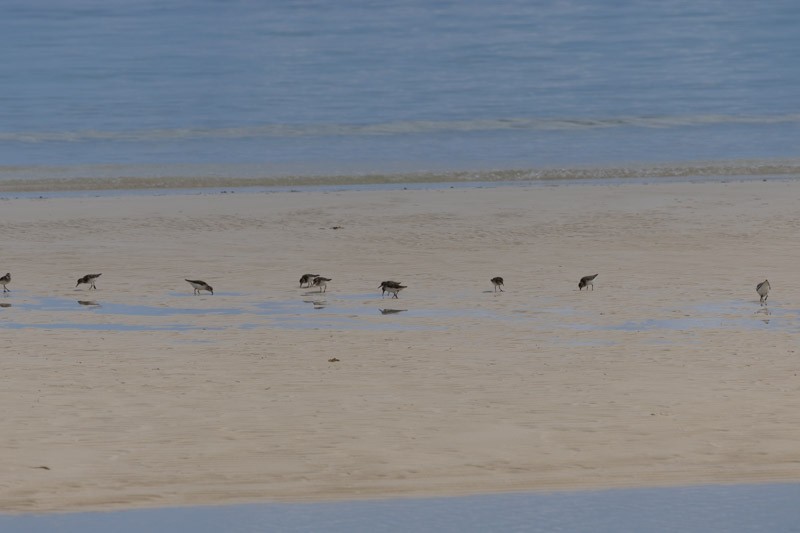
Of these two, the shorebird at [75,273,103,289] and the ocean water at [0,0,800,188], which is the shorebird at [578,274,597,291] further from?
the ocean water at [0,0,800,188]

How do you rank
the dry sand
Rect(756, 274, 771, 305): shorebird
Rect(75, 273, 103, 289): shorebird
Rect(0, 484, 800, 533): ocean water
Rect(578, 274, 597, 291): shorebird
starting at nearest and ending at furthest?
Rect(0, 484, 800, 533): ocean water → the dry sand → Rect(756, 274, 771, 305): shorebird → Rect(578, 274, 597, 291): shorebird → Rect(75, 273, 103, 289): shorebird

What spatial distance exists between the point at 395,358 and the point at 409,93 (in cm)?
4808

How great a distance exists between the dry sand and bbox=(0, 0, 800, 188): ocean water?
1140 centimetres

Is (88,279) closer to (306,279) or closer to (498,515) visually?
(306,279)

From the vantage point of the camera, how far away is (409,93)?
195ft

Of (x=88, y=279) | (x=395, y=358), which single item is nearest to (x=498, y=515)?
(x=395, y=358)

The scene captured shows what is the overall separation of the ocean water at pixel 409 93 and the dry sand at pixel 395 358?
11.4 m

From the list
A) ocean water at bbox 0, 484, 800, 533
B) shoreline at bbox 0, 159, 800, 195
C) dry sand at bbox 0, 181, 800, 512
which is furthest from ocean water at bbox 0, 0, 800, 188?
ocean water at bbox 0, 484, 800, 533

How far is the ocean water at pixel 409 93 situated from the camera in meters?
37.0

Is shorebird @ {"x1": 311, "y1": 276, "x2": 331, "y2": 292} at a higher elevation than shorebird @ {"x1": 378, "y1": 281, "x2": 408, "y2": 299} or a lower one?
higher

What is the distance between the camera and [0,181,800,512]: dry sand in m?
8.45

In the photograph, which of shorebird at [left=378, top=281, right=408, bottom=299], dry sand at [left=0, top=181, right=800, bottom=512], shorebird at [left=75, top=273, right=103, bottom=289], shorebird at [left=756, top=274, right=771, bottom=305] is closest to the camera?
dry sand at [left=0, top=181, right=800, bottom=512]

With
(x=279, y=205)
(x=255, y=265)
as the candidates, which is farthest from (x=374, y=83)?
(x=255, y=265)

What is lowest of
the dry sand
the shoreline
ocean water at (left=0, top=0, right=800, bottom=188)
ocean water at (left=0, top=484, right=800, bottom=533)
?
ocean water at (left=0, top=484, right=800, bottom=533)
